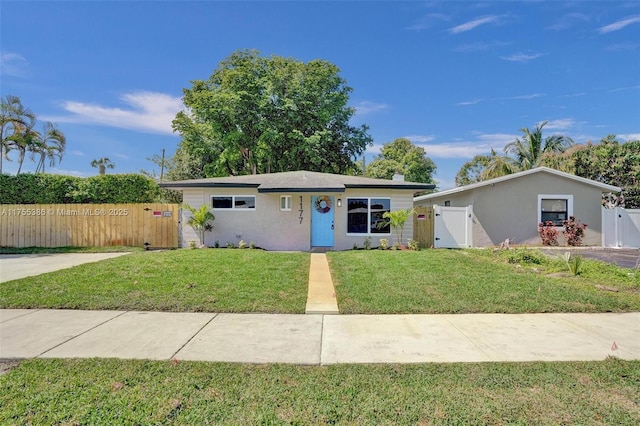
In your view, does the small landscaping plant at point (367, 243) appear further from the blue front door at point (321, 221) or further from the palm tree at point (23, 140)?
the palm tree at point (23, 140)

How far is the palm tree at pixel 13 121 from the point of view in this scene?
61.2 ft

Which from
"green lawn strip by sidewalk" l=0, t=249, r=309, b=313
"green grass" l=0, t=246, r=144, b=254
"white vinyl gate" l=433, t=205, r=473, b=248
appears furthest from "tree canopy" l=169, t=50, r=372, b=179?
"green lawn strip by sidewalk" l=0, t=249, r=309, b=313

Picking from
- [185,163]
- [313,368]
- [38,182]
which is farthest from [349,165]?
[313,368]

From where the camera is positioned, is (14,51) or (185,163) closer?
(14,51)

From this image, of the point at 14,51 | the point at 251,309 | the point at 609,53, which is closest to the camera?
the point at 251,309

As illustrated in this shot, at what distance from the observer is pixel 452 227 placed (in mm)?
14023

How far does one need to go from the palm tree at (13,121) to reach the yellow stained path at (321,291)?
20619 millimetres

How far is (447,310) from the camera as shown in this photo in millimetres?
5594

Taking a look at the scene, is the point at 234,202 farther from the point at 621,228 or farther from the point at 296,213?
the point at 621,228

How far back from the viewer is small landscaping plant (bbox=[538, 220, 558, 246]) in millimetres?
14414

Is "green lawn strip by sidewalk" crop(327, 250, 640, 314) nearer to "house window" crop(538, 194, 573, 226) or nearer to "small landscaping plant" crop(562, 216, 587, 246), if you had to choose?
"house window" crop(538, 194, 573, 226)

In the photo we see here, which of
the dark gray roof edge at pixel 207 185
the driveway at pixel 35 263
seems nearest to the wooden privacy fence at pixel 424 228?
the dark gray roof edge at pixel 207 185

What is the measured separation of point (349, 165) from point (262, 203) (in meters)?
13.6

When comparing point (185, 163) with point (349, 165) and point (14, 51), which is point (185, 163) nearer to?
point (349, 165)
